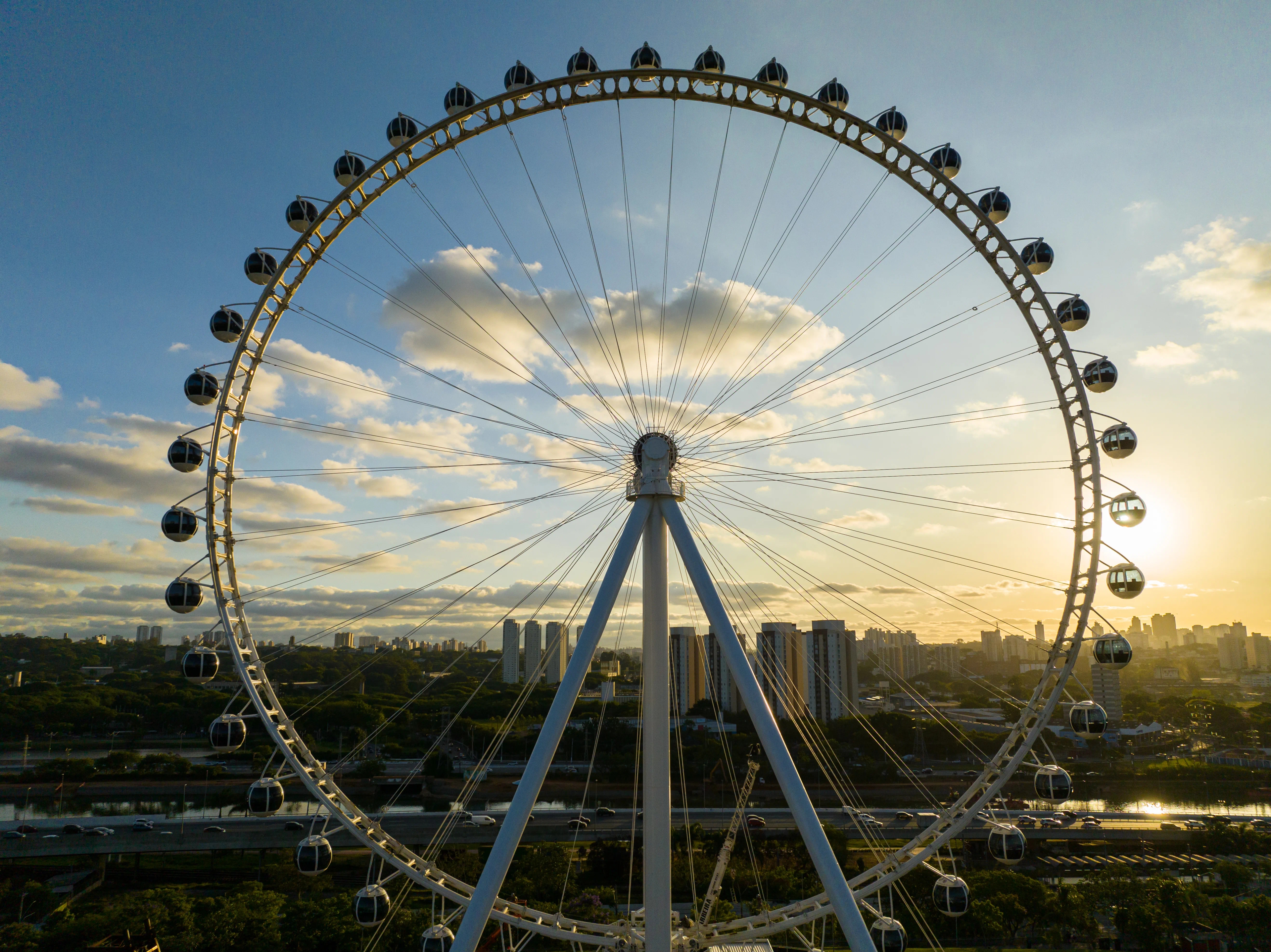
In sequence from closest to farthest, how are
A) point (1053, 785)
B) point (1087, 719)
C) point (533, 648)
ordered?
1. point (1053, 785)
2. point (1087, 719)
3. point (533, 648)

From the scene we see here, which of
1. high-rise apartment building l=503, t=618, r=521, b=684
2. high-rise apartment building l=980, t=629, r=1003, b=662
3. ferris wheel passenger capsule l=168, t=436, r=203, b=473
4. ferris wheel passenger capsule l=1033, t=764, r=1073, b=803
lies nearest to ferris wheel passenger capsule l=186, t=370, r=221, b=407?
ferris wheel passenger capsule l=168, t=436, r=203, b=473

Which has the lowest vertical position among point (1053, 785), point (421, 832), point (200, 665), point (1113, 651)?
point (421, 832)

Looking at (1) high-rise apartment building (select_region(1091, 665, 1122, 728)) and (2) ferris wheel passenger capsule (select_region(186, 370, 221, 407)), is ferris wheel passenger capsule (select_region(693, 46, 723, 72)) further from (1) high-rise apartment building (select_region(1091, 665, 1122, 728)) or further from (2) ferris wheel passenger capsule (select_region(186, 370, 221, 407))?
(1) high-rise apartment building (select_region(1091, 665, 1122, 728))

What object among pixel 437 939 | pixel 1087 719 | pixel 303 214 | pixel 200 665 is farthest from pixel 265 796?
pixel 1087 719

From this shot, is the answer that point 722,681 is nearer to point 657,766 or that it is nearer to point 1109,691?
point 1109,691

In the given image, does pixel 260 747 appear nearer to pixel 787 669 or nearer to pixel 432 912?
pixel 787 669

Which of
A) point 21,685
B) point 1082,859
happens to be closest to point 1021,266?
point 1082,859
